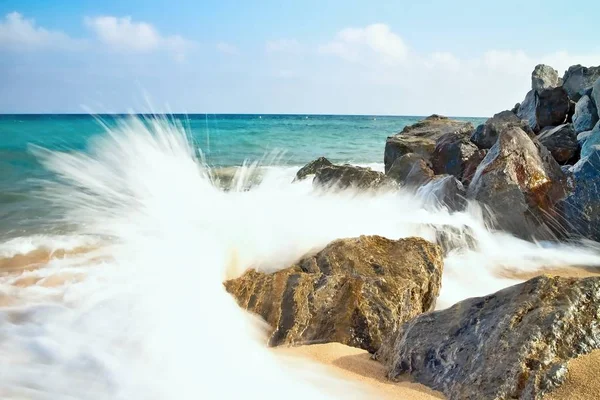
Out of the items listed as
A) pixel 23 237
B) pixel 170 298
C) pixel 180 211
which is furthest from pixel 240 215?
pixel 23 237

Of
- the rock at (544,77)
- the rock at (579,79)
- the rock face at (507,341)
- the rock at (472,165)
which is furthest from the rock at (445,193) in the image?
the rock at (544,77)

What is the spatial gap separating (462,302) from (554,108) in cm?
1091

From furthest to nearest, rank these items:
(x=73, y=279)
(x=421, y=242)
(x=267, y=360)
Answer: (x=73, y=279) < (x=421, y=242) < (x=267, y=360)

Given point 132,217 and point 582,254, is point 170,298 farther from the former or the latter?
point 582,254

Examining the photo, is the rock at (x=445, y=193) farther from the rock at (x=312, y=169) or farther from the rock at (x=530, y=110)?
the rock at (x=530, y=110)

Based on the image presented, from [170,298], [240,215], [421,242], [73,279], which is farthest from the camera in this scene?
[240,215]

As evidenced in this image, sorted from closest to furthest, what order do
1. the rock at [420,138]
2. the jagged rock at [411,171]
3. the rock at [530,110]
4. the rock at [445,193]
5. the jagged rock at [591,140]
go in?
the rock at [445,193]
the jagged rock at [591,140]
the jagged rock at [411,171]
the rock at [420,138]
the rock at [530,110]

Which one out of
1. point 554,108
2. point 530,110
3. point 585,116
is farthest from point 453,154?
point 530,110

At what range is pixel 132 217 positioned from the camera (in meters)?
6.01

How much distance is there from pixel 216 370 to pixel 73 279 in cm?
309

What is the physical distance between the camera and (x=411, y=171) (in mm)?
9336

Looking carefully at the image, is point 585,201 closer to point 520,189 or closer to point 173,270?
point 520,189

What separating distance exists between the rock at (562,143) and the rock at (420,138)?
1706 mm

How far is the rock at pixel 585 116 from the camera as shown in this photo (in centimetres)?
1006
